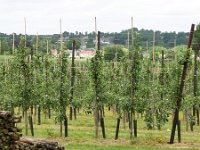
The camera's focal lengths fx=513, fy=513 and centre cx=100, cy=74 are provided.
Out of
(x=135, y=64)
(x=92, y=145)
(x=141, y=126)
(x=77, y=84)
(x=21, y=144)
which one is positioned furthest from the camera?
(x=77, y=84)

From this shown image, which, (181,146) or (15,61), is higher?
(15,61)

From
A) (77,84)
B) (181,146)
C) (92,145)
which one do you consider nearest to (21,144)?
(92,145)

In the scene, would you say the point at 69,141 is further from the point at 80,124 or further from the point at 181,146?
the point at 80,124

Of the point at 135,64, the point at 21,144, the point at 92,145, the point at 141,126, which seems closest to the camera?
the point at 21,144

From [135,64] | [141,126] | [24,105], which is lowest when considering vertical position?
[141,126]

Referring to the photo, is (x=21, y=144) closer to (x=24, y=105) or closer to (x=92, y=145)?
(x=92, y=145)

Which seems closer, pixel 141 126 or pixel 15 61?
pixel 15 61

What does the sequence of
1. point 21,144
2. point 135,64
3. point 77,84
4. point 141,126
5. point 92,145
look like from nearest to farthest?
point 21,144 < point 92,145 < point 135,64 < point 141,126 < point 77,84

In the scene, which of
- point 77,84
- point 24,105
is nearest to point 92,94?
point 24,105

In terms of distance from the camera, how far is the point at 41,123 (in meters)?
46.8

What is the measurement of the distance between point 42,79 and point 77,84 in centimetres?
1599

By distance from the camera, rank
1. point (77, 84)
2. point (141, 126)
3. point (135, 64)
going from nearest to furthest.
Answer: point (135, 64), point (141, 126), point (77, 84)

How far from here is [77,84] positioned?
2427 inches

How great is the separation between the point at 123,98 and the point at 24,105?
7.18 m
